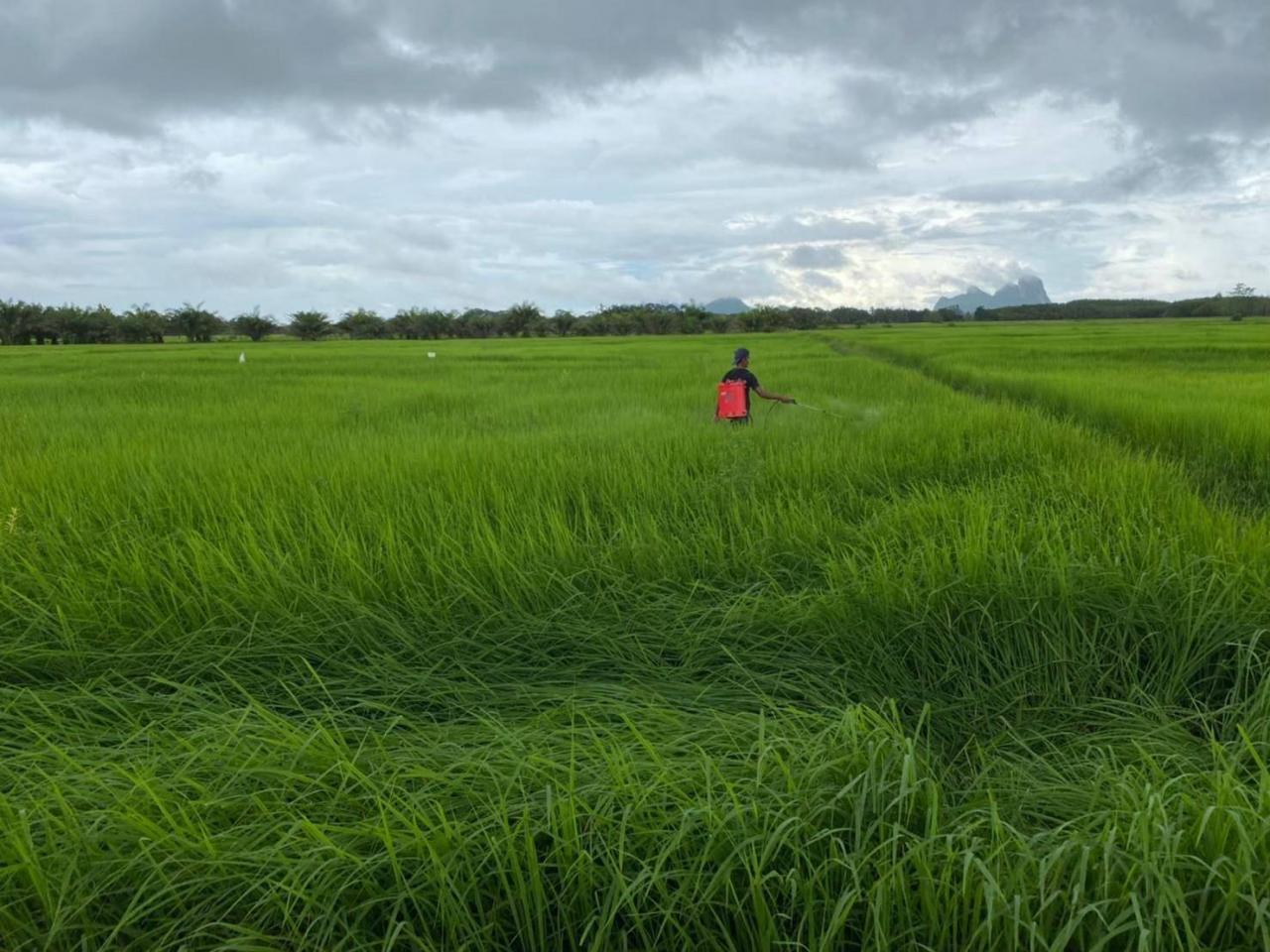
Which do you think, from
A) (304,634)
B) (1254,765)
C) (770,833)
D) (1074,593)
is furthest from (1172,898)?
(304,634)

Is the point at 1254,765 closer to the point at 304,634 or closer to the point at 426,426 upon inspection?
the point at 304,634

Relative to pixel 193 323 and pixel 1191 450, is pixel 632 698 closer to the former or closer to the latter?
pixel 1191 450

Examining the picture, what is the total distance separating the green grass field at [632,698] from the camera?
123 cm

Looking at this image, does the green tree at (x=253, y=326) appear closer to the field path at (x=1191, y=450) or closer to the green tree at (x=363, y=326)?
the green tree at (x=363, y=326)

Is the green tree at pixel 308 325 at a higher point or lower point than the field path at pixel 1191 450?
higher

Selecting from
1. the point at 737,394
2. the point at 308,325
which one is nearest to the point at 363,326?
the point at 308,325

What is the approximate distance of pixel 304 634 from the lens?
7.68 ft

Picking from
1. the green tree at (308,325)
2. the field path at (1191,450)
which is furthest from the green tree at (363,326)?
the field path at (1191,450)

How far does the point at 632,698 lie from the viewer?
6.61ft

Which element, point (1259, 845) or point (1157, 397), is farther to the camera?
point (1157, 397)

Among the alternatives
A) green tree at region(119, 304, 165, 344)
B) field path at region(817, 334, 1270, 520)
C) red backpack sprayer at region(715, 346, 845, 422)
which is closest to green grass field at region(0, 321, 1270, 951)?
field path at region(817, 334, 1270, 520)

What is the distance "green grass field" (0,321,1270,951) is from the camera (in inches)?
48.3

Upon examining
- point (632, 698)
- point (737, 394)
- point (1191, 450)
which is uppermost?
point (737, 394)

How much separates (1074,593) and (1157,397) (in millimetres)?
7046
